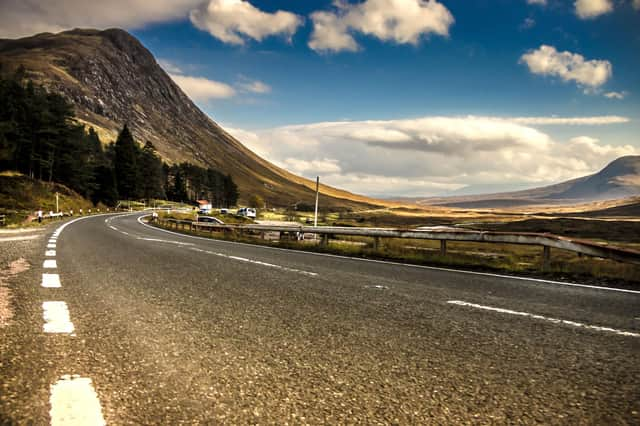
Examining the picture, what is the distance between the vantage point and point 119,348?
3.64 meters

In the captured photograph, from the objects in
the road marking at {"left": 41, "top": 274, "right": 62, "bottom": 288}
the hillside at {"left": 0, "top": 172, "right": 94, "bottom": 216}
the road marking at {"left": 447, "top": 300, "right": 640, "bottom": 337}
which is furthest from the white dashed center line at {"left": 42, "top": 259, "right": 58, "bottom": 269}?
the hillside at {"left": 0, "top": 172, "right": 94, "bottom": 216}

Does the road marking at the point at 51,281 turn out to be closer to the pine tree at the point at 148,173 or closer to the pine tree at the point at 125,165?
the pine tree at the point at 125,165

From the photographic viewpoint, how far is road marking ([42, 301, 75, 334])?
4.20m

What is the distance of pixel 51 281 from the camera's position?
23.3 feet

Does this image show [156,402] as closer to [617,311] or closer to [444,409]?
[444,409]

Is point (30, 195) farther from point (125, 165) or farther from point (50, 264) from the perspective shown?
point (50, 264)

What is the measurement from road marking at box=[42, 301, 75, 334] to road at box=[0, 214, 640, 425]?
0.02m

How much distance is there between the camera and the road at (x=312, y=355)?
2.52 metres

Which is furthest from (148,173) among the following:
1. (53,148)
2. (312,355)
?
(312,355)

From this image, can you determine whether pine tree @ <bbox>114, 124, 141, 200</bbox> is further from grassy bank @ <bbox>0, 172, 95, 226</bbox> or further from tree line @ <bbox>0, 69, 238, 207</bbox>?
grassy bank @ <bbox>0, 172, 95, 226</bbox>

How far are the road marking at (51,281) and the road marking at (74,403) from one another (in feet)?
14.8

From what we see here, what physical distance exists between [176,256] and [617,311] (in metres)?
10.1

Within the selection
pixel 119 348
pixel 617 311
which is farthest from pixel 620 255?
pixel 119 348

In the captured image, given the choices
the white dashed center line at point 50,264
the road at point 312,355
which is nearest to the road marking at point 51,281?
the road at point 312,355
